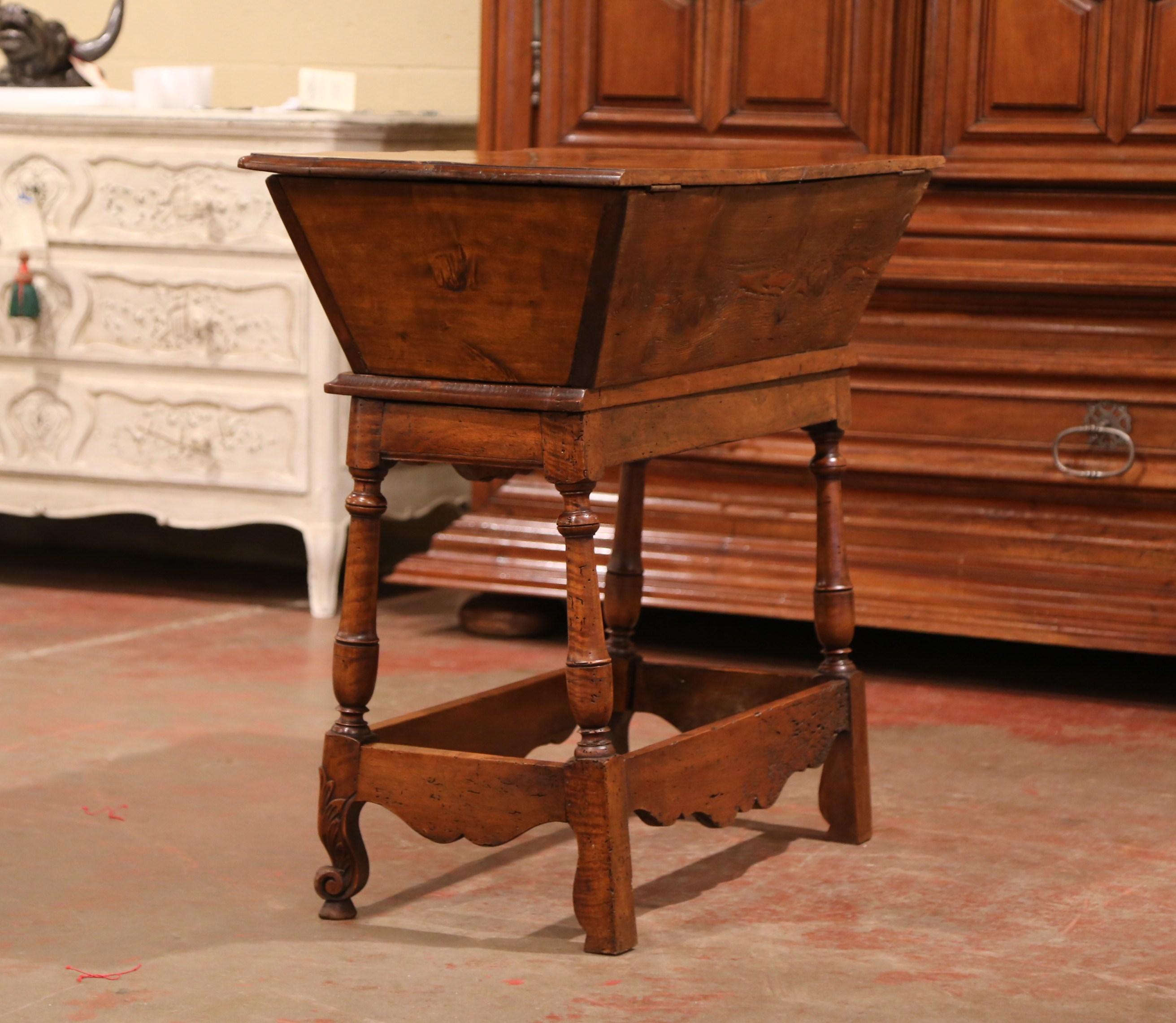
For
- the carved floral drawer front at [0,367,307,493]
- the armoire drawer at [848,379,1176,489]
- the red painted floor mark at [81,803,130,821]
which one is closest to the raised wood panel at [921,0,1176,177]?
the armoire drawer at [848,379,1176,489]

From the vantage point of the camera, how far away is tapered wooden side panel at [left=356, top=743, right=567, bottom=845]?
2.35 metres

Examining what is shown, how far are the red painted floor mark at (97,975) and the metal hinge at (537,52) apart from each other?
2411mm

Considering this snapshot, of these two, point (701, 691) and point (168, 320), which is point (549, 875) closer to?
point (701, 691)

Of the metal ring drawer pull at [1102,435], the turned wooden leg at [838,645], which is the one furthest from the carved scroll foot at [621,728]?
the metal ring drawer pull at [1102,435]

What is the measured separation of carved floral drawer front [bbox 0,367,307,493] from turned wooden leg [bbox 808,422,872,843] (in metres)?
1.80

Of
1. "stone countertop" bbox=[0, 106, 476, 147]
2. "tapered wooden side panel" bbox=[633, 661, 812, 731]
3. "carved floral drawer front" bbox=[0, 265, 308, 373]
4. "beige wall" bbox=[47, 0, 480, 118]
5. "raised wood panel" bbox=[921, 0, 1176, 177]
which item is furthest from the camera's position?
"beige wall" bbox=[47, 0, 480, 118]

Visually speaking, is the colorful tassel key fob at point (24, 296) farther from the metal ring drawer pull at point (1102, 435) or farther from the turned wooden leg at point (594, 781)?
the turned wooden leg at point (594, 781)

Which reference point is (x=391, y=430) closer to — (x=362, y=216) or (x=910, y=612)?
(x=362, y=216)

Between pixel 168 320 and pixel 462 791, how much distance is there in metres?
2.31

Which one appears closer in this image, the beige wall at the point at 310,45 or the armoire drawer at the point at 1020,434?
the armoire drawer at the point at 1020,434

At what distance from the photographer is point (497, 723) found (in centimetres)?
272

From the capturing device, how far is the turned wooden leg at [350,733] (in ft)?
7.98

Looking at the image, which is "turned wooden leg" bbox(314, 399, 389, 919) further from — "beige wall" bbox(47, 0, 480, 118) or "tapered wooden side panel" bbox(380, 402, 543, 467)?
"beige wall" bbox(47, 0, 480, 118)

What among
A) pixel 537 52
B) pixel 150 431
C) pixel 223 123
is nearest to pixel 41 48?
pixel 223 123
